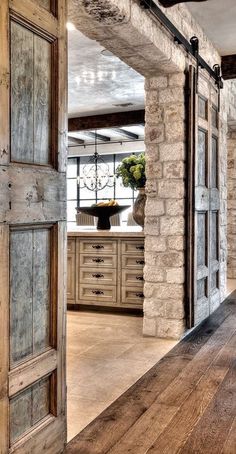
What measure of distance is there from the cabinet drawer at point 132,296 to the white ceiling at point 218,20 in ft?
8.77

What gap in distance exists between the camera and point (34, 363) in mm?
1900

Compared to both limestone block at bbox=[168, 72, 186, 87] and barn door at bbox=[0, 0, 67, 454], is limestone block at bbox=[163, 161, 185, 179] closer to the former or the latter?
limestone block at bbox=[168, 72, 186, 87]

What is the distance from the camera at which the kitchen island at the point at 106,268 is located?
4.83 metres

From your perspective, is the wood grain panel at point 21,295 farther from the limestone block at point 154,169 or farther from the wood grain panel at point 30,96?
the limestone block at point 154,169

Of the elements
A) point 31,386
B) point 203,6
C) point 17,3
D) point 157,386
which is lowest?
point 157,386

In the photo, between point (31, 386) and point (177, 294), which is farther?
point (177, 294)

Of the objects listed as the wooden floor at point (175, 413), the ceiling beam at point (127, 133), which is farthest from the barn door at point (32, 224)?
the ceiling beam at point (127, 133)

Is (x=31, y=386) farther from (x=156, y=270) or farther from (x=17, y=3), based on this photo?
(x=156, y=270)

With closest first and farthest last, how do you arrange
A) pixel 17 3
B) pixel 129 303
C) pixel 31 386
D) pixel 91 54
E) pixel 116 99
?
pixel 17 3 < pixel 31 386 < pixel 129 303 < pixel 91 54 < pixel 116 99

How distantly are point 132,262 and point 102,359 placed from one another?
1546 millimetres

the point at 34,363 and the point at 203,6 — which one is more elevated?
the point at 203,6

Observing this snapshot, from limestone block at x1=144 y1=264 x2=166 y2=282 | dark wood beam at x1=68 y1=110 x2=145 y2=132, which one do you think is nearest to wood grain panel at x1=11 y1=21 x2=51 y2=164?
limestone block at x1=144 y1=264 x2=166 y2=282

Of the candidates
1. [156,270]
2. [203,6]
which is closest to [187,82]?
[203,6]

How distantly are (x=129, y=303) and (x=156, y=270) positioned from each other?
942mm
